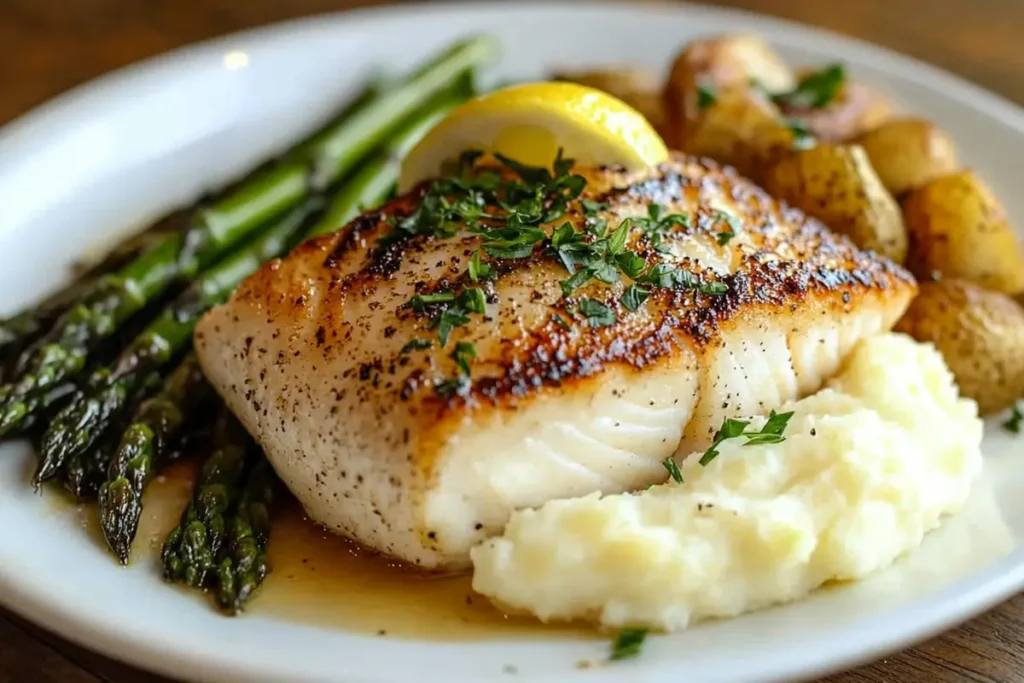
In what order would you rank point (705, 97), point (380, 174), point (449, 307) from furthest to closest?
1. point (380, 174)
2. point (705, 97)
3. point (449, 307)

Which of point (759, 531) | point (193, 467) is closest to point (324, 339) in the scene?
point (193, 467)

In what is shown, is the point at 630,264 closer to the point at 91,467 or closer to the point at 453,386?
the point at 453,386

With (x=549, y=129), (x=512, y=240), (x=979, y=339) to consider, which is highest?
(x=549, y=129)

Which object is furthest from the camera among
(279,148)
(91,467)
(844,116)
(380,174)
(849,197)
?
(279,148)

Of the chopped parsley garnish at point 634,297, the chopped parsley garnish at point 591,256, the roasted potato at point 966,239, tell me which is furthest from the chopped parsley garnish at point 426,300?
the roasted potato at point 966,239

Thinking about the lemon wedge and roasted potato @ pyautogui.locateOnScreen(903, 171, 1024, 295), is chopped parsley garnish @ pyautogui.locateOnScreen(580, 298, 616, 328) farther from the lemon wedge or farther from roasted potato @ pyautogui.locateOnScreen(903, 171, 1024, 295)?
roasted potato @ pyautogui.locateOnScreen(903, 171, 1024, 295)

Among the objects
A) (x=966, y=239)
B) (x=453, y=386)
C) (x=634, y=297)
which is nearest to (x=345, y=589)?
(x=453, y=386)
